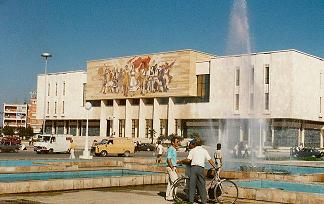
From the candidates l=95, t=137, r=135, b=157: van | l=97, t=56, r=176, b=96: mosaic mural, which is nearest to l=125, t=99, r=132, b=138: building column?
l=97, t=56, r=176, b=96: mosaic mural

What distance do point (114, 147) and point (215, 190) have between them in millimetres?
32817

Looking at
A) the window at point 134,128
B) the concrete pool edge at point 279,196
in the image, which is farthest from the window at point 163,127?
the concrete pool edge at point 279,196

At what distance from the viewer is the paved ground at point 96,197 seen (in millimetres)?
12562

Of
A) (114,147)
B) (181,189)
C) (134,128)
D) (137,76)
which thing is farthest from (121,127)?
(181,189)

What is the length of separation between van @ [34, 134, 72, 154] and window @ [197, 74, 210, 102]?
37716 millimetres

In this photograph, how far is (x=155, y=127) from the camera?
87125mm

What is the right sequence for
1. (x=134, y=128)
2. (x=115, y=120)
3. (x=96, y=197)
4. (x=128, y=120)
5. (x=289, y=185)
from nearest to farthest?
(x=96, y=197)
(x=289, y=185)
(x=128, y=120)
(x=134, y=128)
(x=115, y=120)

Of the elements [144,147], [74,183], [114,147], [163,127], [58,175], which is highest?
[163,127]

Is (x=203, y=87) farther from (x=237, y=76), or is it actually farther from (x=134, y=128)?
(x=134, y=128)

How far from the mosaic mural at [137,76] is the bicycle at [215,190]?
7048 centimetres

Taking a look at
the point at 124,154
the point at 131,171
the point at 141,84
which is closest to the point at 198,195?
the point at 131,171

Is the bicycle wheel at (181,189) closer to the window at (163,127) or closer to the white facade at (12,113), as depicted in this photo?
the window at (163,127)

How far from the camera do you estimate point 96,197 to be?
13570 millimetres

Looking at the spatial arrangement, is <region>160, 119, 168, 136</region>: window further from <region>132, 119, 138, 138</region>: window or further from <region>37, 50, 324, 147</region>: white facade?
<region>132, 119, 138, 138</region>: window
